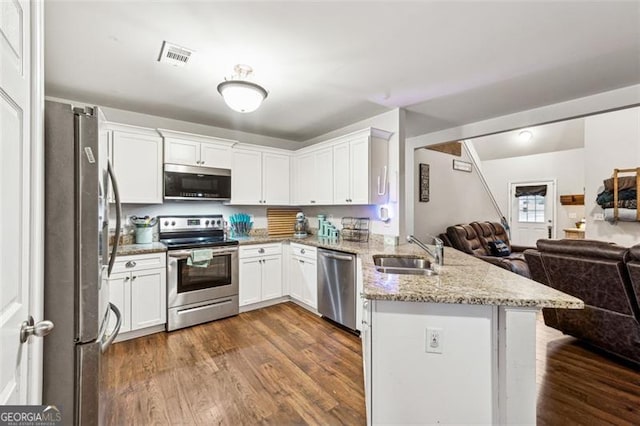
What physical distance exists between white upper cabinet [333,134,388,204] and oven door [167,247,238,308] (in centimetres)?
158

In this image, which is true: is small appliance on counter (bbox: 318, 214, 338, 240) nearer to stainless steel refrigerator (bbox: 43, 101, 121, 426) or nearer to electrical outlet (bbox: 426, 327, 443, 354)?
electrical outlet (bbox: 426, 327, 443, 354)

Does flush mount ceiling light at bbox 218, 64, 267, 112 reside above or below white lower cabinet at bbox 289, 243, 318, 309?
above

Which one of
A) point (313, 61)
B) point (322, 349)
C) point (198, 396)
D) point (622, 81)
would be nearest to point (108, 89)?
point (313, 61)

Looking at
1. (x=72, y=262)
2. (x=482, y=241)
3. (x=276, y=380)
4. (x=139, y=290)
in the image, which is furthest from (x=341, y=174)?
(x=482, y=241)

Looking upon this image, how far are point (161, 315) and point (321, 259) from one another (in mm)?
1816

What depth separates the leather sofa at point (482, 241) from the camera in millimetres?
4549

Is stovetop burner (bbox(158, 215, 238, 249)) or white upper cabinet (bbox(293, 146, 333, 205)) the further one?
white upper cabinet (bbox(293, 146, 333, 205))

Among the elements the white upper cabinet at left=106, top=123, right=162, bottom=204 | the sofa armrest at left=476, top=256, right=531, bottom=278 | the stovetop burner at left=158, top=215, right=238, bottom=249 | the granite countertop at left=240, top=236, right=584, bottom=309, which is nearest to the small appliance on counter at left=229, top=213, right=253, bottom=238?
the stovetop burner at left=158, top=215, right=238, bottom=249

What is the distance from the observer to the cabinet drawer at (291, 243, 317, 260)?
3.48 metres

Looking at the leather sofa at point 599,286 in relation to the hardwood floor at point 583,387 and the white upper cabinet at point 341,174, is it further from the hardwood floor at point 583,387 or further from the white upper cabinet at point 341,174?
the white upper cabinet at point 341,174

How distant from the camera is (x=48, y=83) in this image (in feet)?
8.50

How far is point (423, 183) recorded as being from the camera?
502cm

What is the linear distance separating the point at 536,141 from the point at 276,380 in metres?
8.04

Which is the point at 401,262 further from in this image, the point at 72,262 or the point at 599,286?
the point at 72,262
